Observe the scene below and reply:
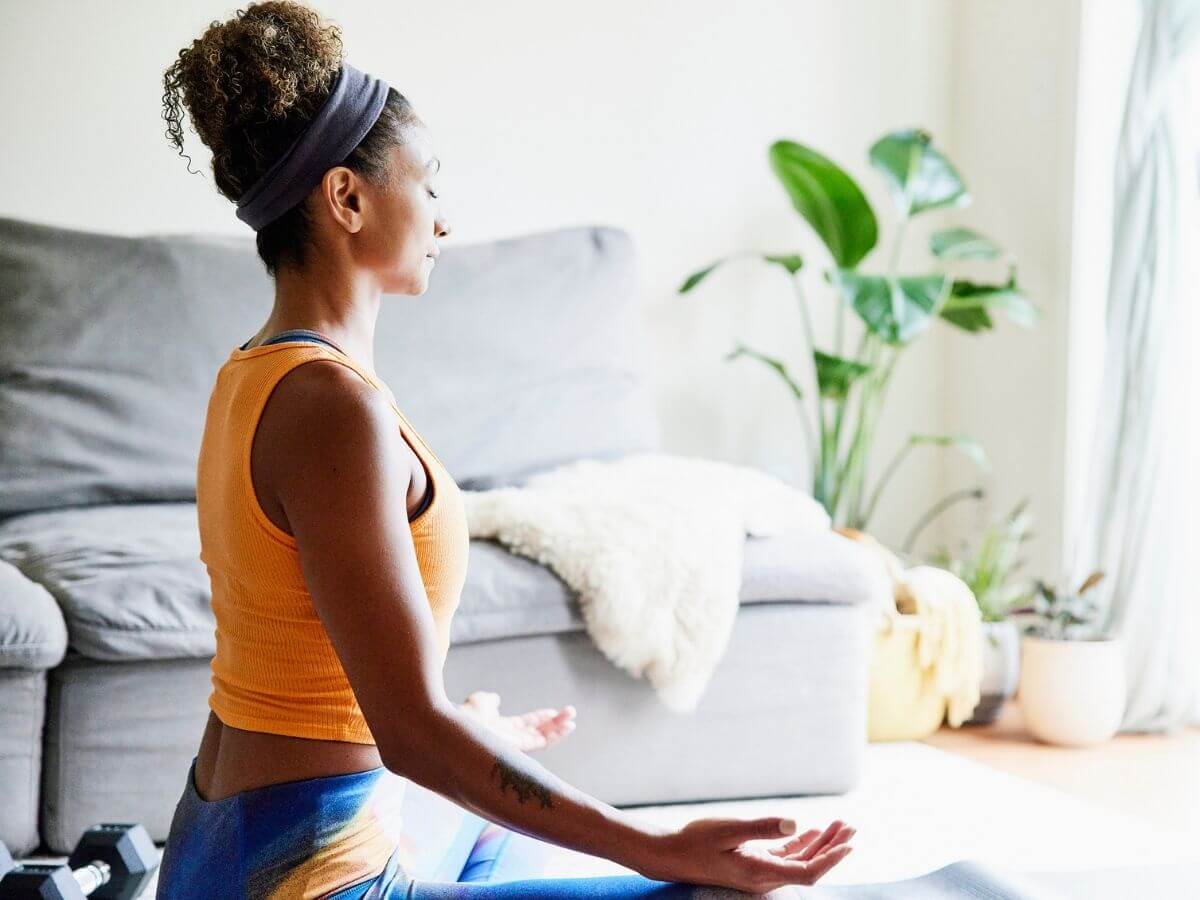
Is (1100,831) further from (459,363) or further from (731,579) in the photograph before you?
(459,363)

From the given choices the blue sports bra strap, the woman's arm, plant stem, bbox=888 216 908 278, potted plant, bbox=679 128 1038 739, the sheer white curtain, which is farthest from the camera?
plant stem, bbox=888 216 908 278

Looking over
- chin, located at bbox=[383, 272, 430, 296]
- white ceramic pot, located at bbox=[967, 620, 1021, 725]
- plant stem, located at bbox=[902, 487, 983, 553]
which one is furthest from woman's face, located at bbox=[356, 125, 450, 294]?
plant stem, located at bbox=[902, 487, 983, 553]

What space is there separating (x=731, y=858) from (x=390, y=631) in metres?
0.27

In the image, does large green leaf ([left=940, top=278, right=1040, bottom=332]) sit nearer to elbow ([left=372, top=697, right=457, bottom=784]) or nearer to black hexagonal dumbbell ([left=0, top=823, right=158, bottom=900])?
black hexagonal dumbbell ([left=0, top=823, right=158, bottom=900])

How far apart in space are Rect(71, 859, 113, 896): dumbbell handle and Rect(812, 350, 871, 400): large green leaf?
210 cm

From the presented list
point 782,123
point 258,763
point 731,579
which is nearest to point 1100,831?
point 731,579

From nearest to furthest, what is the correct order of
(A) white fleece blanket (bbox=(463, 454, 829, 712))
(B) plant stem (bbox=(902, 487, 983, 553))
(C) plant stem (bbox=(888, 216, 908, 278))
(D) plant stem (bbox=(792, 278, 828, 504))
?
(A) white fleece blanket (bbox=(463, 454, 829, 712))
(C) plant stem (bbox=(888, 216, 908, 278))
(D) plant stem (bbox=(792, 278, 828, 504))
(B) plant stem (bbox=(902, 487, 983, 553))

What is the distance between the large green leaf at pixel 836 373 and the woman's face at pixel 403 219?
7.32 feet

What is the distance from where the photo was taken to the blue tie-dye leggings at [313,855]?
897 mm

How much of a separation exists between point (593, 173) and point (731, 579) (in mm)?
1629

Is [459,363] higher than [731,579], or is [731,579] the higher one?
[459,363]

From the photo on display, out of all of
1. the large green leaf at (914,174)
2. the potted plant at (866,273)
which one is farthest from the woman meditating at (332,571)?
the large green leaf at (914,174)

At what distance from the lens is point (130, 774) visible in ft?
6.29

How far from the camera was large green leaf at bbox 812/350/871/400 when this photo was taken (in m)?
3.16
